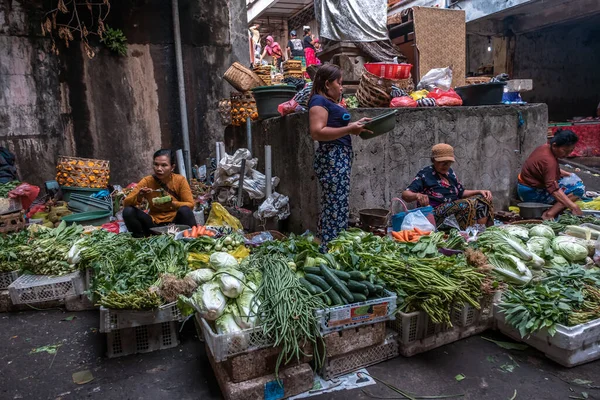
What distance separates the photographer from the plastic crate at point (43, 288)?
3629 mm

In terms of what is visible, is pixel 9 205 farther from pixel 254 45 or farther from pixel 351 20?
pixel 254 45

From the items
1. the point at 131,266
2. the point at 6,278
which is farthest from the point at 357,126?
the point at 6,278

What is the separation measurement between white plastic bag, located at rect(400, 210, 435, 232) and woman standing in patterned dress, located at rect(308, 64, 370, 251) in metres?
Result: 0.66

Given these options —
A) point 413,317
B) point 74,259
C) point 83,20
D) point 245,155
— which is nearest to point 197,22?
point 83,20

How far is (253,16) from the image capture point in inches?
797

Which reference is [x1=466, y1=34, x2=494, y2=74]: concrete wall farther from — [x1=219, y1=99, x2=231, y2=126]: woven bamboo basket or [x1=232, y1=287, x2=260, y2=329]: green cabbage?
[x1=232, y1=287, x2=260, y2=329]: green cabbage

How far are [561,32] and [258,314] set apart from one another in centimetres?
1511

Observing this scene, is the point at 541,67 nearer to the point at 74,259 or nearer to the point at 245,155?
the point at 245,155

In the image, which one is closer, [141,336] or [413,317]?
[413,317]

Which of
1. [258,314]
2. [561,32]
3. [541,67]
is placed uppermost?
[561,32]

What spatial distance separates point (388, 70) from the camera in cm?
623

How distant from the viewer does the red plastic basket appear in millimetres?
6207

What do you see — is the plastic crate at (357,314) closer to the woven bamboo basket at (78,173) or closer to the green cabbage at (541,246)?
the green cabbage at (541,246)

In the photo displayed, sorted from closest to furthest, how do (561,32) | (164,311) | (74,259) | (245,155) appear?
(164,311) → (74,259) → (245,155) → (561,32)
